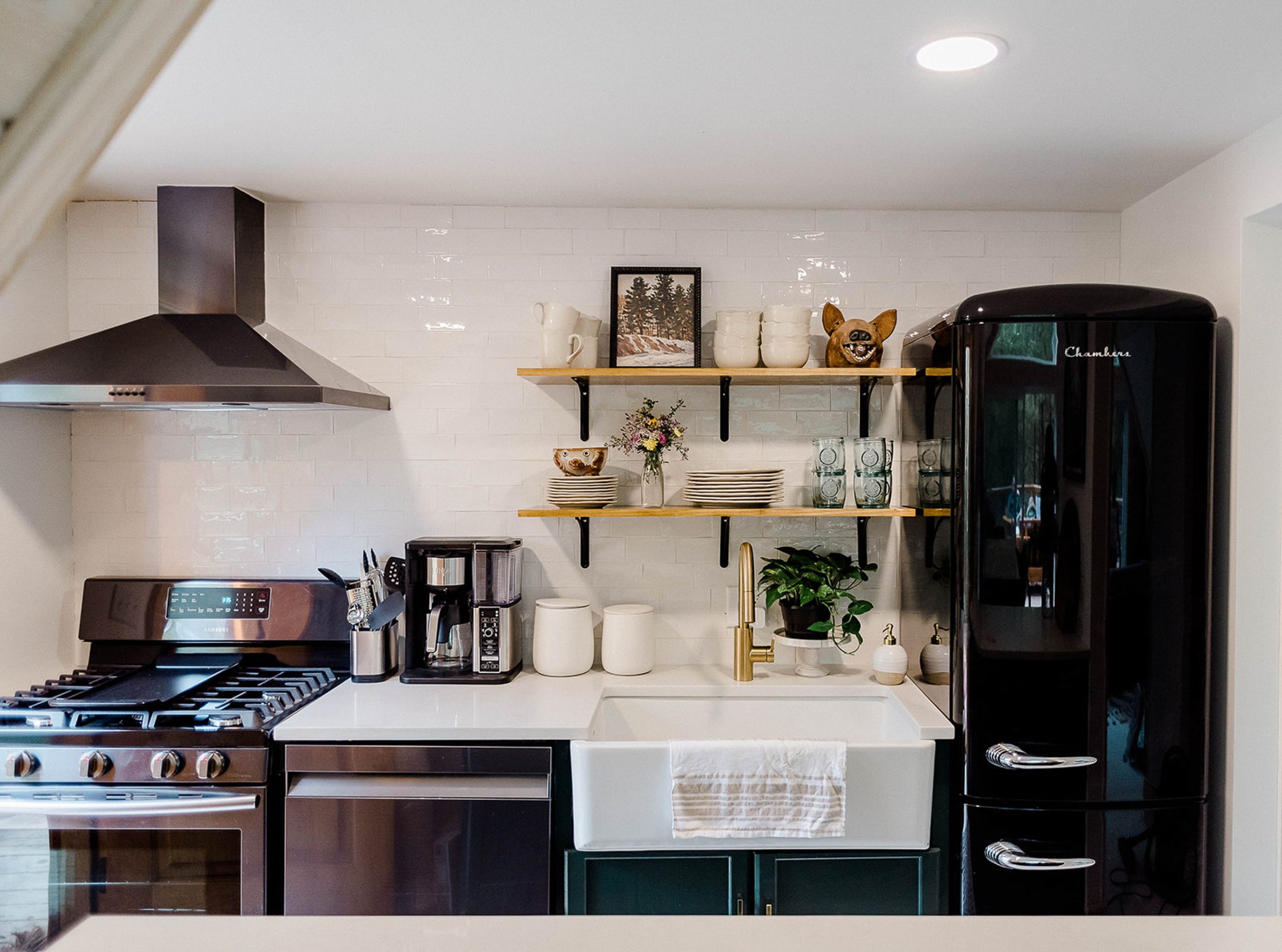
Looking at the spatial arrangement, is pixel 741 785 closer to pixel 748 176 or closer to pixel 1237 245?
pixel 748 176

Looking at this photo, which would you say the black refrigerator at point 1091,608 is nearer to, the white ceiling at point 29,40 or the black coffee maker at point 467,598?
the black coffee maker at point 467,598

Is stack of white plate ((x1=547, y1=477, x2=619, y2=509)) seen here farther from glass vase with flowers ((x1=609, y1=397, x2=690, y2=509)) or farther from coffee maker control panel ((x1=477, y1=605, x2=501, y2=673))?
coffee maker control panel ((x1=477, y1=605, x2=501, y2=673))

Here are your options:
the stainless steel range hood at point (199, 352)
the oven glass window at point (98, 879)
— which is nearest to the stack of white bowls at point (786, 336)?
the stainless steel range hood at point (199, 352)

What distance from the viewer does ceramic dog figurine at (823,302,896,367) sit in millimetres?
2512

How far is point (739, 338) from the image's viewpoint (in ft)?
8.28

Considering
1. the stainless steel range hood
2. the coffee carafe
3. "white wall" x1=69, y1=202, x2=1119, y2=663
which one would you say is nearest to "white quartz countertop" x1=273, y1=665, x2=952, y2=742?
the coffee carafe

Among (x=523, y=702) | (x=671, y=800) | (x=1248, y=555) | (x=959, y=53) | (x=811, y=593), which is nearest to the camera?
(x=959, y=53)

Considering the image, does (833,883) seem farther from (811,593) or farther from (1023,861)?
(811,593)

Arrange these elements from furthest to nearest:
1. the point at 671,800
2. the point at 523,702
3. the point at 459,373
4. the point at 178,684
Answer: the point at 459,373, the point at 178,684, the point at 523,702, the point at 671,800

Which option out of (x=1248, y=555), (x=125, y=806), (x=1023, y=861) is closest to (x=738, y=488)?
(x=1023, y=861)

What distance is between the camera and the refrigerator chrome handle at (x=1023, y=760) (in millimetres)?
→ 2084

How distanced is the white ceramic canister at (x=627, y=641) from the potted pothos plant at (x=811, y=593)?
376 mm

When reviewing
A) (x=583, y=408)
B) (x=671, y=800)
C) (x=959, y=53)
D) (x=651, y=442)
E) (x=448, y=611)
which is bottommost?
(x=671, y=800)

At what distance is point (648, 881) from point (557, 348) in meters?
1.41
